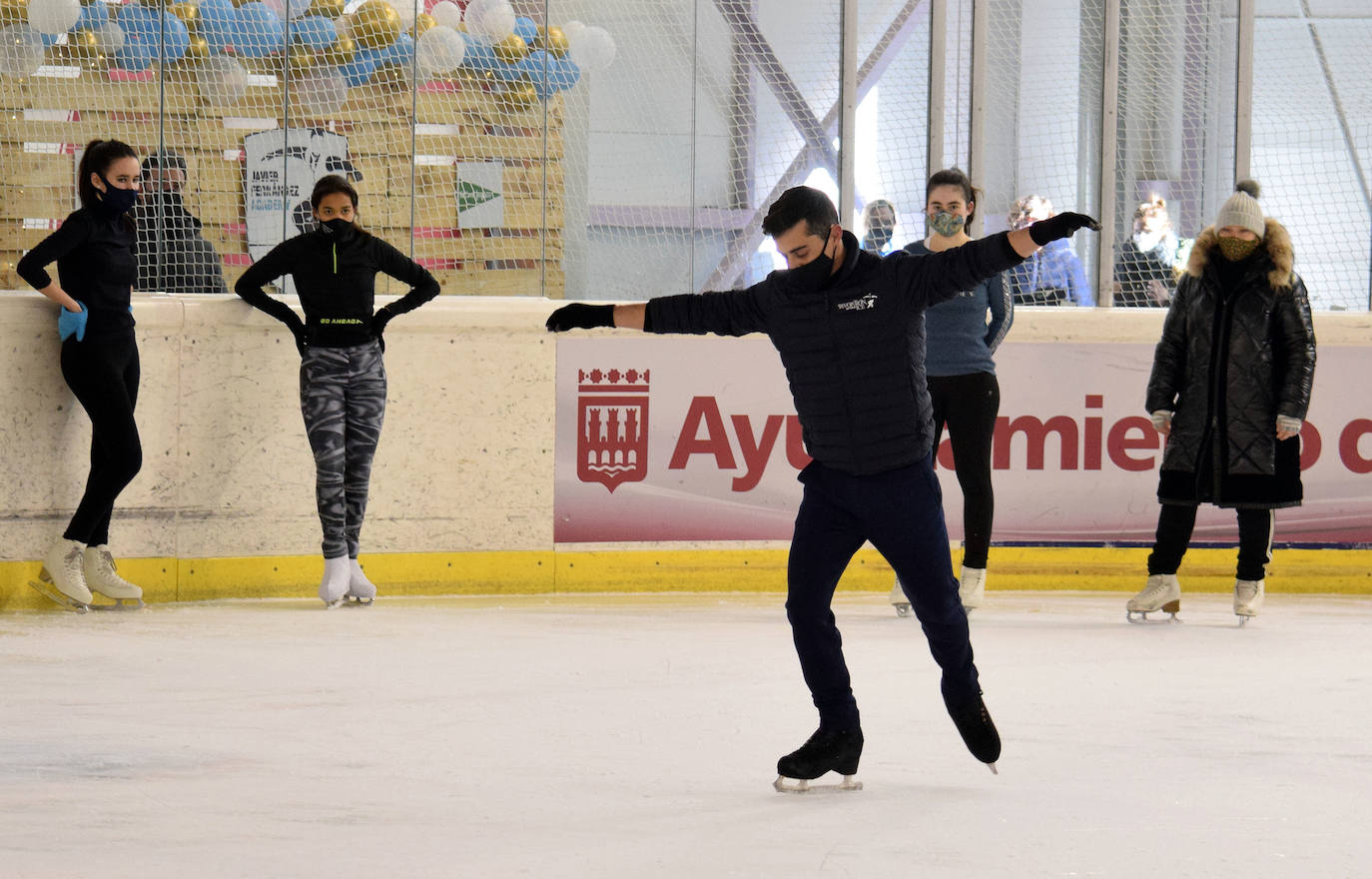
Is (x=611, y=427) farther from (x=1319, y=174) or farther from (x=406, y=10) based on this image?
(x=1319, y=174)

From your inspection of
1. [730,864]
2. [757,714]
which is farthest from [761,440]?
[730,864]

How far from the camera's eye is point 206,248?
7.32 m

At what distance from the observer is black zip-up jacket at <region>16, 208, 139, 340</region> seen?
659 centimetres

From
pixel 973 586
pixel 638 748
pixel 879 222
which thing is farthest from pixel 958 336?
pixel 638 748

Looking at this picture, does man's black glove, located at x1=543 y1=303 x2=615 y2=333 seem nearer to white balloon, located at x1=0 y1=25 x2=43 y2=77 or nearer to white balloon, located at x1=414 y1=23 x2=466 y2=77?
white balloon, located at x1=414 y1=23 x2=466 y2=77

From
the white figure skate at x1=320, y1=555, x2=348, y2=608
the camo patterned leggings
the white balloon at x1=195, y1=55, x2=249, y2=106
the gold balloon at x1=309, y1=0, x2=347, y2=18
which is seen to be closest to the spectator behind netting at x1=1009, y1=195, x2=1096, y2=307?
the camo patterned leggings

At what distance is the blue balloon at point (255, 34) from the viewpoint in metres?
7.41

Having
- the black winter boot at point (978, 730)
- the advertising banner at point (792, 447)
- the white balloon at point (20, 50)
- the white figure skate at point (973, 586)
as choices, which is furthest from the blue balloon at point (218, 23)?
the black winter boot at point (978, 730)

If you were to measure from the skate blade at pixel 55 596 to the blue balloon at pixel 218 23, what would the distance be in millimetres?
2310

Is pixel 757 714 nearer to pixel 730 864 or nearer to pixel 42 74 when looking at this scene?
pixel 730 864

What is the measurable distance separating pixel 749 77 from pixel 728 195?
1.77 feet

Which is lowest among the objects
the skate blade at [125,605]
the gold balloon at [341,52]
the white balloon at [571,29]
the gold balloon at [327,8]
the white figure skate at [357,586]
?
the skate blade at [125,605]

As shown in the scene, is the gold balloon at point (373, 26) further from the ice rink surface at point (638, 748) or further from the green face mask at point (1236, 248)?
the green face mask at point (1236, 248)

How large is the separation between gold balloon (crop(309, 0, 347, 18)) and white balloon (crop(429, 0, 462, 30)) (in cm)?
39
